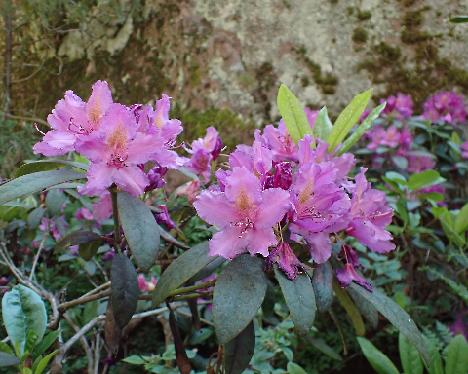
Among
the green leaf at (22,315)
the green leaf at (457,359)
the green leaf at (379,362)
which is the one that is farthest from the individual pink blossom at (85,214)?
the green leaf at (457,359)

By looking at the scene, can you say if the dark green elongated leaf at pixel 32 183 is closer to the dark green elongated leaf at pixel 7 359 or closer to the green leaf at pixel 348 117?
the dark green elongated leaf at pixel 7 359

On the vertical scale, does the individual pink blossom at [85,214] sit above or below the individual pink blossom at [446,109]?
below

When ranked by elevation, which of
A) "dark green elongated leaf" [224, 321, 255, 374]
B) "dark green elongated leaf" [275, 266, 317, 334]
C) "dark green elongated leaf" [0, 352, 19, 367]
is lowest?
"dark green elongated leaf" [0, 352, 19, 367]

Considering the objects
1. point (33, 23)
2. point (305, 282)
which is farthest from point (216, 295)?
point (33, 23)

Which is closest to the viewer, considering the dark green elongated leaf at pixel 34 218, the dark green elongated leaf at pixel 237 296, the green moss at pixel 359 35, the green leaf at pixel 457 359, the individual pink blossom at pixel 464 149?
the dark green elongated leaf at pixel 237 296

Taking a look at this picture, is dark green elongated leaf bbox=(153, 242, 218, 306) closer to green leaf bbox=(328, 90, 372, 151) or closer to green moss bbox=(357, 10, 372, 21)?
green leaf bbox=(328, 90, 372, 151)

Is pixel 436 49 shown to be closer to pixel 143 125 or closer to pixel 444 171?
pixel 444 171

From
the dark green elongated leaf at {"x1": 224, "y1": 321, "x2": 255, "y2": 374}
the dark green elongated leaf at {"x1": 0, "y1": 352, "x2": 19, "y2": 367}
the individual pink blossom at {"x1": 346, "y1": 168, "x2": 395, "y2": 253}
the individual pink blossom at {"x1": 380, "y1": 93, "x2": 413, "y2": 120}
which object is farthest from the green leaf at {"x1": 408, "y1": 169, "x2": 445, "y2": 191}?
the dark green elongated leaf at {"x1": 0, "y1": 352, "x2": 19, "y2": 367}
